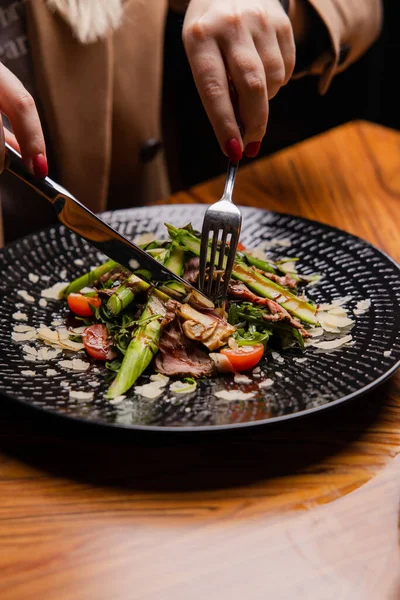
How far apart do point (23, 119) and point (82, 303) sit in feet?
1.20

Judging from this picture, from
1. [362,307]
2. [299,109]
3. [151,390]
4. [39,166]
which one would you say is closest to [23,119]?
[39,166]

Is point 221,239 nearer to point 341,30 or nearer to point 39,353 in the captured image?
point 39,353

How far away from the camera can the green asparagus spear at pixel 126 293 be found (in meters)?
1.20

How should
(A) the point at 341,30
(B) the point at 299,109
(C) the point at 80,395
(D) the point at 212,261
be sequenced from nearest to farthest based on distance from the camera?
1. (C) the point at 80,395
2. (D) the point at 212,261
3. (A) the point at 341,30
4. (B) the point at 299,109

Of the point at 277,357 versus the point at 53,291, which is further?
the point at 53,291

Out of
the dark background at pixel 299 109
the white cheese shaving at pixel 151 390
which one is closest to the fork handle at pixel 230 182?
the white cheese shaving at pixel 151 390

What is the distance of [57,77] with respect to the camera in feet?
6.07

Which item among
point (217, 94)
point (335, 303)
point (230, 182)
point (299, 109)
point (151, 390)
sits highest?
point (217, 94)

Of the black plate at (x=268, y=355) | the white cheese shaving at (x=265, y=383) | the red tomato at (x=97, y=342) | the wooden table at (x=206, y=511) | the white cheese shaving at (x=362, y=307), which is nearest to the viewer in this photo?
the wooden table at (x=206, y=511)

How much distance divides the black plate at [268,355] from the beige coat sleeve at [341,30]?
1.76 feet

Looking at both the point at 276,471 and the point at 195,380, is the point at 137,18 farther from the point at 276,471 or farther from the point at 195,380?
the point at 276,471

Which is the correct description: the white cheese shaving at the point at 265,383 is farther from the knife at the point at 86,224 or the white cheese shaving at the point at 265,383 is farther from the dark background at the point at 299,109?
the dark background at the point at 299,109

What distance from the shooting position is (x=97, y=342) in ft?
3.73

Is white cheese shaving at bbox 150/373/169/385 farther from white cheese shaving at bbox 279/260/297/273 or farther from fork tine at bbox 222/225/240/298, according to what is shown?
white cheese shaving at bbox 279/260/297/273
